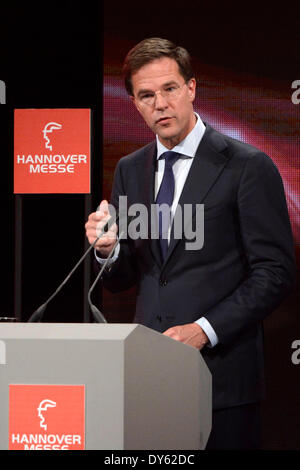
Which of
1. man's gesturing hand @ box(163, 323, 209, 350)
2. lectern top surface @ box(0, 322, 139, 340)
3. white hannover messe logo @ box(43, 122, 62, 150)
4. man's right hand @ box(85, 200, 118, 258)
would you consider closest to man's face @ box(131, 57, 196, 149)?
man's right hand @ box(85, 200, 118, 258)

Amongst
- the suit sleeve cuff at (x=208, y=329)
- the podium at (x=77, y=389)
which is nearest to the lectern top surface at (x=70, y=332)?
the podium at (x=77, y=389)

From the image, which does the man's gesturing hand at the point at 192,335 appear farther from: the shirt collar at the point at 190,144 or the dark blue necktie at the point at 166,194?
the shirt collar at the point at 190,144

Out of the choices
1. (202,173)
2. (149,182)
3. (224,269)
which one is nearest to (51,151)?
(149,182)

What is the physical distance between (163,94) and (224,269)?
666 mm

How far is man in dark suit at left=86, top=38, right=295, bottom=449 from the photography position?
6.04 ft

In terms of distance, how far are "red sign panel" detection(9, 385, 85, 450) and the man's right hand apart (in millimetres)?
620

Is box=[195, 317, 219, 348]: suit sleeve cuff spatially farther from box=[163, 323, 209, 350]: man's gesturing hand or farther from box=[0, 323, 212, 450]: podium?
box=[0, 323, 212, 450]: podium

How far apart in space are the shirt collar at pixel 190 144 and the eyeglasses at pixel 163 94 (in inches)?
5.2

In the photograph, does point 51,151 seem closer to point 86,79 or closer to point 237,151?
point 86,79

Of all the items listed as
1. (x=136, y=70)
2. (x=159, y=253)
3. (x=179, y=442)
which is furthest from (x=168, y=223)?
(x=179, y=442)

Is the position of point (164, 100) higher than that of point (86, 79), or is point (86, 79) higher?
point (86, 79)

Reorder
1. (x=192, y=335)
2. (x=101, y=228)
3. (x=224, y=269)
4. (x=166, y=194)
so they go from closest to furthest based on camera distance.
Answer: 1. (x=101, y=228)
2. (x=192, y=335)
3. (x=224, y=269)
4. (x=166, y=194)

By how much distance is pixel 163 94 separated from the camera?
7.08 feet

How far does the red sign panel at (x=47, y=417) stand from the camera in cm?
91
